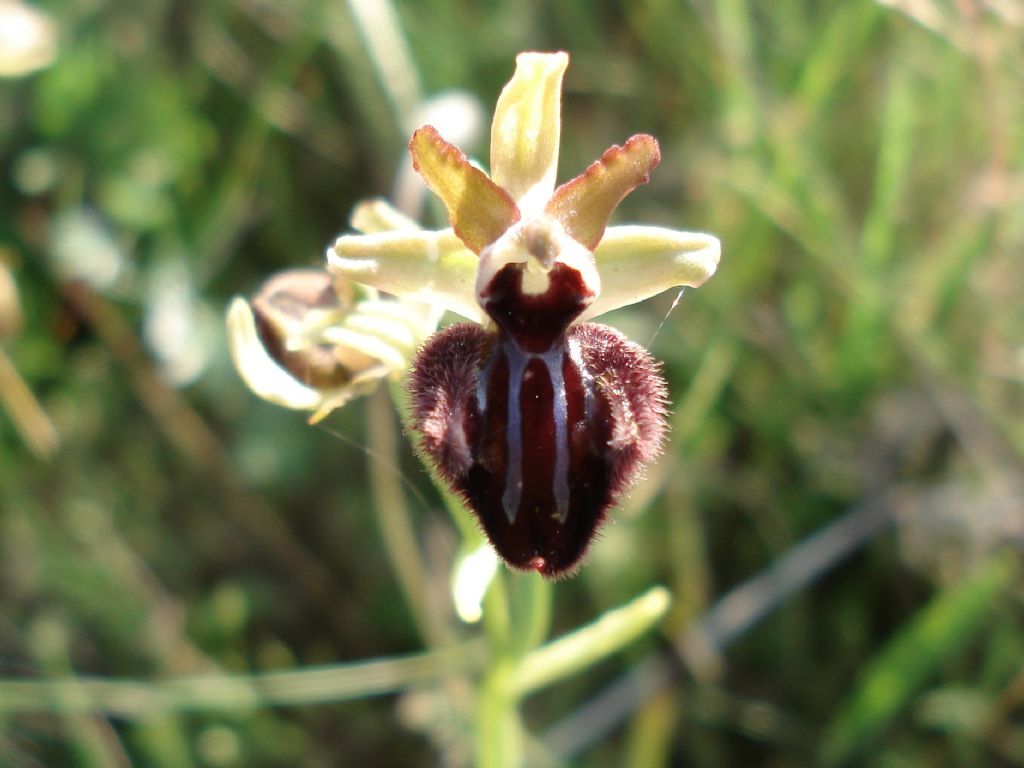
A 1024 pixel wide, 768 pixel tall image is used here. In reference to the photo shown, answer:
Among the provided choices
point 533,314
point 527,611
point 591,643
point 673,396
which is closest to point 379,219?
point 533,314

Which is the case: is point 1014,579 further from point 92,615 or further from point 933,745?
point 92,615

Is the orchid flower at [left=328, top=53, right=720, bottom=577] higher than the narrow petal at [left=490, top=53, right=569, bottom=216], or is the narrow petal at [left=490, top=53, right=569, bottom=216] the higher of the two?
the narrow petal at [left=490, top=53, right=569, bottom=216]

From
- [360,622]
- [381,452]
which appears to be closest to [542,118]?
[381,452]

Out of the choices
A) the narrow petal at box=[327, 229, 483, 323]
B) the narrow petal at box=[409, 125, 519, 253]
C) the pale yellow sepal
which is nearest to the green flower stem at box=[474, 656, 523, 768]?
the pale yellow sepal

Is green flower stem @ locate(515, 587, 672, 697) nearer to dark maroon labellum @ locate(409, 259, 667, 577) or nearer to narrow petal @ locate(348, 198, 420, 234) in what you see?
dark maroon labellum @ locate(409, 259, 667, 577)

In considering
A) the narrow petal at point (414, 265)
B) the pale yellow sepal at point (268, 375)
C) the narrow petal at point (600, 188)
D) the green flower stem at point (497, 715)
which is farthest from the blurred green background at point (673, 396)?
the narrow petal at point (600, 188)

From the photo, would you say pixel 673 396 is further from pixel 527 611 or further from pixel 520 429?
pixel 520 429
